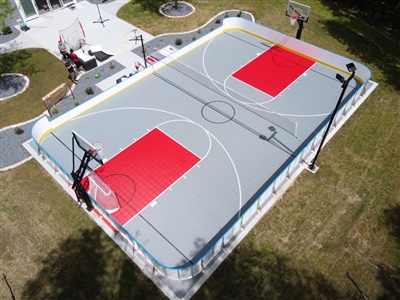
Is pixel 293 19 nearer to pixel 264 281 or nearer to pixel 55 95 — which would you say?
pixel 55 95

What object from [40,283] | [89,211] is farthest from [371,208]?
[40,283]

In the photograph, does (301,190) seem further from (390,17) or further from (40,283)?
(390,17)

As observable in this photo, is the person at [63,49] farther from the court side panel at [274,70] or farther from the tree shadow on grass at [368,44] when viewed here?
the tree shadow on grass at [368,44]

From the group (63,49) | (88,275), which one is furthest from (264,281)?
(63,49)

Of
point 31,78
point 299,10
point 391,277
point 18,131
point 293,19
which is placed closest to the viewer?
point 391,277

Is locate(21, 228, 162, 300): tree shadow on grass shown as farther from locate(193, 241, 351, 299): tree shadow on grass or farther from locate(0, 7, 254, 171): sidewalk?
locate(0, 7, 254, 171): sidewalk
